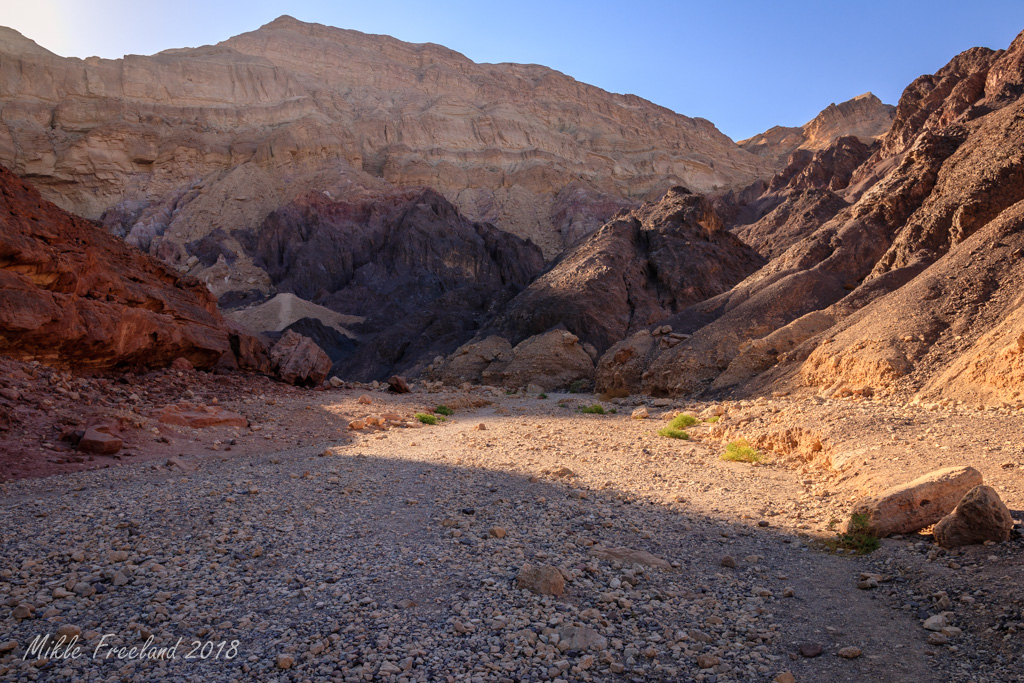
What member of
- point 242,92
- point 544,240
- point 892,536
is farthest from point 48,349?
point 242,92

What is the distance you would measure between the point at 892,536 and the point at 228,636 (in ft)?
16.3

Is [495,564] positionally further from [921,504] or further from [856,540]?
[921,504]

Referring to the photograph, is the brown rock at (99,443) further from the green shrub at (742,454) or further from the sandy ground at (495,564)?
the green shrub at (742,454)

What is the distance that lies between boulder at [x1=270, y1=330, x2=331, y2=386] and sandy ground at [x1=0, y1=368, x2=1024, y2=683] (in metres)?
7.97

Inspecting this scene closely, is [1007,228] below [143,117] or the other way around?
below

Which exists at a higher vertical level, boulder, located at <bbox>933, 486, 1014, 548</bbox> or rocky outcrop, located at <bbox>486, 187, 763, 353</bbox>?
rocky outcrop, located at <bbox>486, 187, 763, 353</bbox>

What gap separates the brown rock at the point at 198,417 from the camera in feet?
31.4

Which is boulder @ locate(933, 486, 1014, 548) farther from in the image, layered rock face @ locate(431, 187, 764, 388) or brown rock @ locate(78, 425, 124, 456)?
layered rock face @ locate(431, 187, 764, 388)

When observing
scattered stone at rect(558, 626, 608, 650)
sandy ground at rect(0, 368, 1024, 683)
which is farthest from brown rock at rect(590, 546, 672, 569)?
scattered stone at rect(558, 626, 608, 650)

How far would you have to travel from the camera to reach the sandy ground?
3293 mm

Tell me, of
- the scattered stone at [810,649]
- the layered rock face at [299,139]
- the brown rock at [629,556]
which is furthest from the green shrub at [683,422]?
the layered rock face at [299,139]

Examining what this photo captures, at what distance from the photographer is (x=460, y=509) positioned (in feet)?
19.4

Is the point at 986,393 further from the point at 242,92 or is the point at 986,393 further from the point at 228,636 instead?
the point at 242,92

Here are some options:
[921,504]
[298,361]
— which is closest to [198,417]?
[298,361]
